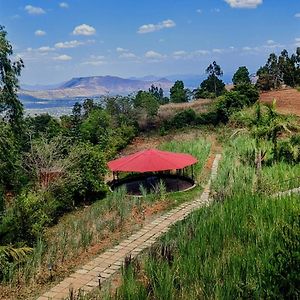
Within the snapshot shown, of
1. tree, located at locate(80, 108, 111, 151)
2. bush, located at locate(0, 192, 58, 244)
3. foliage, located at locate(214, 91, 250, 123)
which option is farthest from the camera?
foliage, located at locate(214, 91, 250, 123)

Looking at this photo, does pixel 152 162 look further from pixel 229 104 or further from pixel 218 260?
pixel 229 104

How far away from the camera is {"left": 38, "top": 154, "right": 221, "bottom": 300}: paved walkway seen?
7.27m

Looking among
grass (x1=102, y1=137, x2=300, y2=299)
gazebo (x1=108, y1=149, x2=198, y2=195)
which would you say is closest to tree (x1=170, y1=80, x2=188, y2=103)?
gazebo (x1=108, y1=149, x2=198, y2=195)

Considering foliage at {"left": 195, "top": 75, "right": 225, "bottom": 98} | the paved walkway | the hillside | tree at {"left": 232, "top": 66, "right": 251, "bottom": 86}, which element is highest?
tree at {"left": 232, "top": 66, "right": 251, "bottom": 86}

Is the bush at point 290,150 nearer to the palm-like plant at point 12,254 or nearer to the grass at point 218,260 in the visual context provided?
the grass at point 218,260

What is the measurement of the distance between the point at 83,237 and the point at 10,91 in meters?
7.74

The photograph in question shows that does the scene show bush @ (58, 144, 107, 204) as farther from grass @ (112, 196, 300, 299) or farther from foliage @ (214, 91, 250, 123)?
foliage @ (214, 91, 250, 123)

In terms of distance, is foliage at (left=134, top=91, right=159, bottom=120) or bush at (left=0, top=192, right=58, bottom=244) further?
foliage at (left=134, top=91, right=159, bottom=120)

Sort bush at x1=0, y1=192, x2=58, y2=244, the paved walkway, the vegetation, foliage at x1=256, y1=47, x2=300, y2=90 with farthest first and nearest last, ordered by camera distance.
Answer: foliage at x1=256, y1=47, x2=300, y2=90
bush at x1=0, y1=192, x2=58, y2=244
the paved walkway
the vegetation

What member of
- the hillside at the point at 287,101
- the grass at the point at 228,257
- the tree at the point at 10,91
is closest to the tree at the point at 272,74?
the hillside at the point at 287,101

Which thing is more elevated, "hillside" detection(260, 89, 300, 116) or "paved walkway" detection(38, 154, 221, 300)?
"hillside" detection(260, 89, 300, 116)

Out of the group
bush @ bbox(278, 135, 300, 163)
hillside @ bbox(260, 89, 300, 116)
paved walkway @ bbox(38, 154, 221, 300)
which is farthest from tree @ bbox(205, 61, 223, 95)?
paved walkway @ bbox(38, 154, 221, 300)

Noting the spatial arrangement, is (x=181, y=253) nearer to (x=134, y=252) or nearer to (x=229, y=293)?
(x=229, y=293)

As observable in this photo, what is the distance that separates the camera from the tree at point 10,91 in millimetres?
14482
